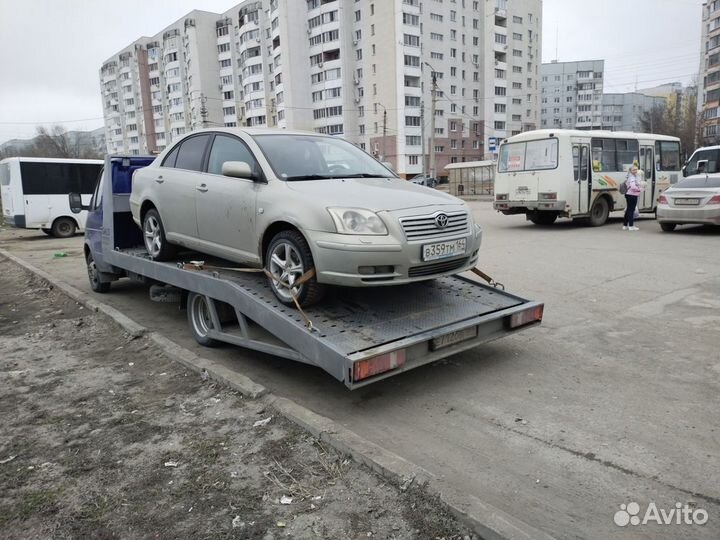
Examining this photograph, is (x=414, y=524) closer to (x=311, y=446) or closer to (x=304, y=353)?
(x=311, y=446)

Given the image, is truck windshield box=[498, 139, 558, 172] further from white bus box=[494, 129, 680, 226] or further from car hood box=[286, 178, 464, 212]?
car hood box=[286, 178, 464, 212]

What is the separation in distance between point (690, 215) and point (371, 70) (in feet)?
192

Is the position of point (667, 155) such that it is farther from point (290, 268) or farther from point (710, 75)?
point (710, 75)

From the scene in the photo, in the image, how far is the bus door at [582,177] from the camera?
15320 mm

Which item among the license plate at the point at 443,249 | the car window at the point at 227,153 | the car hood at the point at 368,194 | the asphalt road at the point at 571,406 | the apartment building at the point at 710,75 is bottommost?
the asphalt road at the point at 571,406

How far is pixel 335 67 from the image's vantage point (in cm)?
6881

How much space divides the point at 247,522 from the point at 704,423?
3096 millimetres

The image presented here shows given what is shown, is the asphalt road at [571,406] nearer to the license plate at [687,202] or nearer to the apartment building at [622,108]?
the license plate at [687,202]

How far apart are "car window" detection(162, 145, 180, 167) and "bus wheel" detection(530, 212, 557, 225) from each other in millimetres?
12703

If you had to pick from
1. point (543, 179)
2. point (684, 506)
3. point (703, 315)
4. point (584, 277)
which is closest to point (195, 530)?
point (684, 506)

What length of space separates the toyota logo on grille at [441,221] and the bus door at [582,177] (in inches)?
473

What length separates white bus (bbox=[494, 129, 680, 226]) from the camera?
15.2 meters

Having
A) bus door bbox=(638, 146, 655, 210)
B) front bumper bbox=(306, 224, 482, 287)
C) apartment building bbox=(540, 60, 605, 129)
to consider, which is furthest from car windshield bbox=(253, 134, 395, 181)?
apartment building bbox=(540, 60, 605, 129)

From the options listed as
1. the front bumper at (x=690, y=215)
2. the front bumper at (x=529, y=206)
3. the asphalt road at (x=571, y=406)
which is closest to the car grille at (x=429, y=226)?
the asphalt road at (x=571, y=406)
